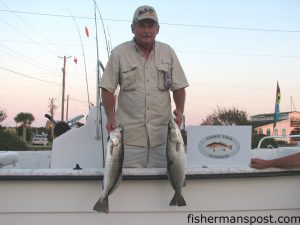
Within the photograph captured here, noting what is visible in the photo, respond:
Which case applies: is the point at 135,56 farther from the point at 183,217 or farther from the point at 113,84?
the point at 183,217

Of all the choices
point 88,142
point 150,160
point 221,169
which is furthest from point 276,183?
point 88,142

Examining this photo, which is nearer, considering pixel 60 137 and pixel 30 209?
pixel 30 209

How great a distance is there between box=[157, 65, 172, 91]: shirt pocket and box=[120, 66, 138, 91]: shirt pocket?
0.74ft

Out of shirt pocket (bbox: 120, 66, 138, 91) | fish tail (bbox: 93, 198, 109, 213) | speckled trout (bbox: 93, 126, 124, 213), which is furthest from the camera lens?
shirt pocket (bbox: 120, 66, 138, 91)

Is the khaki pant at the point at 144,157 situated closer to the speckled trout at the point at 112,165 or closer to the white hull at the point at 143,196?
the white hull at the point at 143,196

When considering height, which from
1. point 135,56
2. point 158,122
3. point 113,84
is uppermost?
point 135,56

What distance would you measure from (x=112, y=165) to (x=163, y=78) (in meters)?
1.05

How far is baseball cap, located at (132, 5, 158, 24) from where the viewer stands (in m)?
4.08

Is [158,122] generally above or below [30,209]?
above

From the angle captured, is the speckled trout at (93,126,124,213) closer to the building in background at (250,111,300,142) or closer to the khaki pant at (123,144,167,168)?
the khaki pant at (123,144,167,168)

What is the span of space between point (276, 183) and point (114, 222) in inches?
64.1

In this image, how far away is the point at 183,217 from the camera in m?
4.32

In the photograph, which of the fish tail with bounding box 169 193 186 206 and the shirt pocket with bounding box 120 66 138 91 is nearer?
the fish tail with bounding box 169 193 186 206

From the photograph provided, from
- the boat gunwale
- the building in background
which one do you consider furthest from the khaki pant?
the building in background
